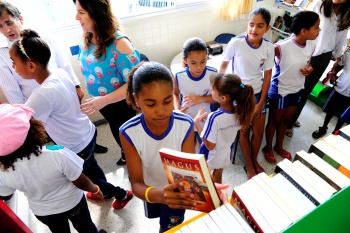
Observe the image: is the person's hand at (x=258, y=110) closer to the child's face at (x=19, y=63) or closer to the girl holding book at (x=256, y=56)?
the girl holding book at (x=256, y=56)

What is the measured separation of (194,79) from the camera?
2.08 m

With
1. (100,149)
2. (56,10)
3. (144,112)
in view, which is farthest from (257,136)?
(56,10)

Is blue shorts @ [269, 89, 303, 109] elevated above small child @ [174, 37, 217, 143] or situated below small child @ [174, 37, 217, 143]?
below

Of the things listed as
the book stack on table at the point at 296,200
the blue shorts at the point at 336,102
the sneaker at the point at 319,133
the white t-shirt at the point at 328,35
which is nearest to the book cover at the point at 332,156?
the book stack on table at the point at 296,200

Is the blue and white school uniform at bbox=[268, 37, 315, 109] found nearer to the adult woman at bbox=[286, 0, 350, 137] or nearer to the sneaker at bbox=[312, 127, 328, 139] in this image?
the adult woman at bbox=[286, 0, 350, 137]

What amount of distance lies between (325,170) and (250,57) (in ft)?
5.22

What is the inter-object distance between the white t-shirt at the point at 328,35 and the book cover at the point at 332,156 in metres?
2.00

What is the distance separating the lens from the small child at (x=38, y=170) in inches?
44.9

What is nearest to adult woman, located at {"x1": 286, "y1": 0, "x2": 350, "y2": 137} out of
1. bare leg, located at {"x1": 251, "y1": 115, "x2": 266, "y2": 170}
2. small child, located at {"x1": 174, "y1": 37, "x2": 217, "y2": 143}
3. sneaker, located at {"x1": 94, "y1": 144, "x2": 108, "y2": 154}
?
bare leg, located at {"x1": 251, "y1": 115, "x2": 266, "y2": 170}

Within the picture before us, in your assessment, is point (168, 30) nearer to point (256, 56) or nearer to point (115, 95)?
point (256, 56)

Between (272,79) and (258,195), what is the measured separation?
199 cm

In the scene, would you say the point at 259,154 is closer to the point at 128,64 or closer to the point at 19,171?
the point at 128,64

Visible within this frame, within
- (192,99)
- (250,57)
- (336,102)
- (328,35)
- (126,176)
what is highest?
(328,35)

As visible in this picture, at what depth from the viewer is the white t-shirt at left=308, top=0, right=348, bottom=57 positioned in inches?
93.7
